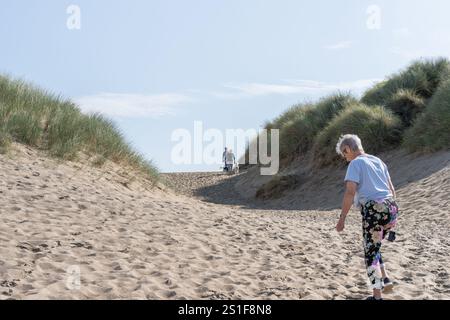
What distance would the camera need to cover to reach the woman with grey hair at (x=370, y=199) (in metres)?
5.67

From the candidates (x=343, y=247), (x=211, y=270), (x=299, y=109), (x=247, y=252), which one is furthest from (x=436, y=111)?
(x=211, y=270)

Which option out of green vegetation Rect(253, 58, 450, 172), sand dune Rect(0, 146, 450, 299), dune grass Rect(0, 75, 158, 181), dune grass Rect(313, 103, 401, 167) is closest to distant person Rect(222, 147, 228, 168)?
green vegetation Rect(253, 58, 450, 172)

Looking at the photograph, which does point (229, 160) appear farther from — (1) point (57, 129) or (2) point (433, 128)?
(1) point (57, 129)

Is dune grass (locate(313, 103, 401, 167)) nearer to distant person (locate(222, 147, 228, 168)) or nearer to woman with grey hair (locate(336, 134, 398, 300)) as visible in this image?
distant person (locate(222, 147, 228, 168))

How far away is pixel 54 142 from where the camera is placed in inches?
517

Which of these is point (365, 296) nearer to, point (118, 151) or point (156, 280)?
point (156, 280)

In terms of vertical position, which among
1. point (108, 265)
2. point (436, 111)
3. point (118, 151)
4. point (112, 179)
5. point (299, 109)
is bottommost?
point (108, 265)

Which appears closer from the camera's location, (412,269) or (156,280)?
(156,280)

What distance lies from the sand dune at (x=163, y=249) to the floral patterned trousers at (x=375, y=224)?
0.71 m

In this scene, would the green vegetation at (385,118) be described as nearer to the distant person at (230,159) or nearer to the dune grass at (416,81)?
the dune grass at (416,81)

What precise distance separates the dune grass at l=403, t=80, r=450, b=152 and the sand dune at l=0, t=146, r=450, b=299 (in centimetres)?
602

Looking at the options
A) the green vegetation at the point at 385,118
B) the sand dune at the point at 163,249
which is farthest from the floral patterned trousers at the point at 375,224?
the green vegetation at the point at 385,118
